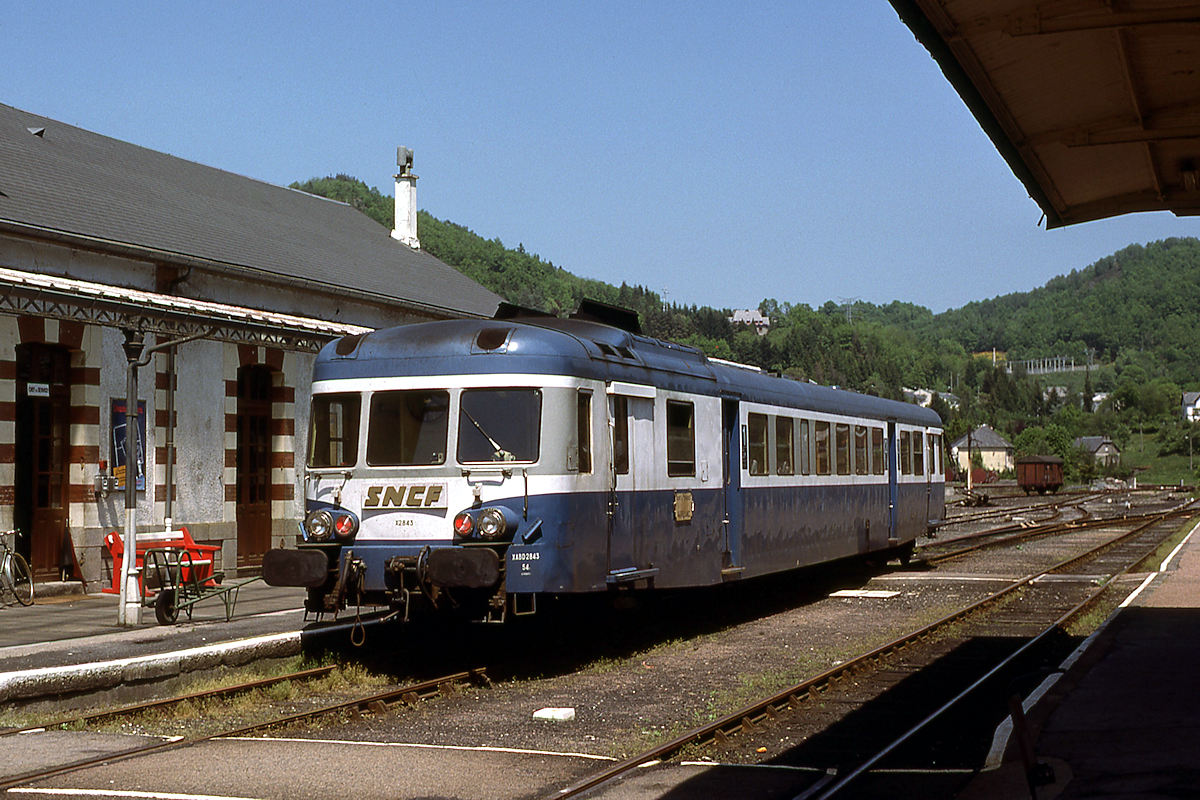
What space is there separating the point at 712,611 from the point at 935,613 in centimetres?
278

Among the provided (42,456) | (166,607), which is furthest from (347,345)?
(42,456)

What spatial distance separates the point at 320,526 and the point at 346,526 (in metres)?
0.27

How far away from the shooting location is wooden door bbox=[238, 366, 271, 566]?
21.5 meters

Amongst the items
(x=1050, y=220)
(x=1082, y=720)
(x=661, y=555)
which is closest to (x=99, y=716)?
(x=661, y=555)

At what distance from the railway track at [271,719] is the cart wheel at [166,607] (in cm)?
339

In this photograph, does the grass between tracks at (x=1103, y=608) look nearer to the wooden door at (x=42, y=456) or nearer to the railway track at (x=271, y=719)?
the railway track at (x=271, y=719)

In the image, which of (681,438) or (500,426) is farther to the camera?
(681,438)

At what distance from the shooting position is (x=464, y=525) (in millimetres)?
10867

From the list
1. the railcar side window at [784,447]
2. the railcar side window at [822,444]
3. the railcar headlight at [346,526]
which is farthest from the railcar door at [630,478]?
the railcar side window at [822,444]

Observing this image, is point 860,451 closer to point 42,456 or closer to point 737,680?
point 737,680

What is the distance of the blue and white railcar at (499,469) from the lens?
1093 centimetres

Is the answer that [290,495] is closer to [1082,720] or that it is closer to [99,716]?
[99,716]

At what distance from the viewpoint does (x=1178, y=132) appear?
816 cm

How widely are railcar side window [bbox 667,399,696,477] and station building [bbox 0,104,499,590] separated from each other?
5.95 metres
